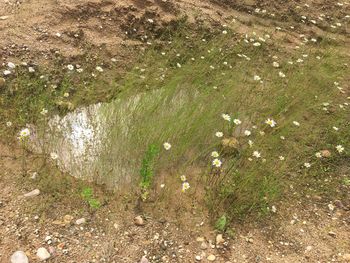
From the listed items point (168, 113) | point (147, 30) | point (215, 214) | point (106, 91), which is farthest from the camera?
point (147, 30)

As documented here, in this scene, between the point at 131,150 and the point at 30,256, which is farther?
the point at 131,150

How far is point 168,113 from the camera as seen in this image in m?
4.90

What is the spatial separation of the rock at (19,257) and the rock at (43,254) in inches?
3.9

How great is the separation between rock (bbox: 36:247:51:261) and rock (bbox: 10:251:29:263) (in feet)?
0.33

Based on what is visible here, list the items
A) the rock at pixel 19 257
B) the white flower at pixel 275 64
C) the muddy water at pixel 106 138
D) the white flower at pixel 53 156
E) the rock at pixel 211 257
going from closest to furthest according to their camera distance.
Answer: the rock at pixel 19 257, the rock at pixel 211 257, the white flower at pixel 53 156, the muddy water at pixel 106 138, the white flower at pixel 275 64

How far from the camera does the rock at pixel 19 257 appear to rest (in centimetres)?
302

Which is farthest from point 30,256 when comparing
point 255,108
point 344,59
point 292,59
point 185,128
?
point 344,59

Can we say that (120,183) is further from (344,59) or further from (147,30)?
(344,59)

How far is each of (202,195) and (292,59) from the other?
386cm

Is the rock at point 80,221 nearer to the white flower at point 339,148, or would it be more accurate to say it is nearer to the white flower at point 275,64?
the white flower at point 339,148

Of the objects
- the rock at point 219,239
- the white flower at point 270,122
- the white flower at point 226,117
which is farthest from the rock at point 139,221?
the white flower at point 270,122

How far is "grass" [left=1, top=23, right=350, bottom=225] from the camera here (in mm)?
4070

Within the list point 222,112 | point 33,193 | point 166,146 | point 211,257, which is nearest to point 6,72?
point 33,193

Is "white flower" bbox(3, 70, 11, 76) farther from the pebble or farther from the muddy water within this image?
the pebble
